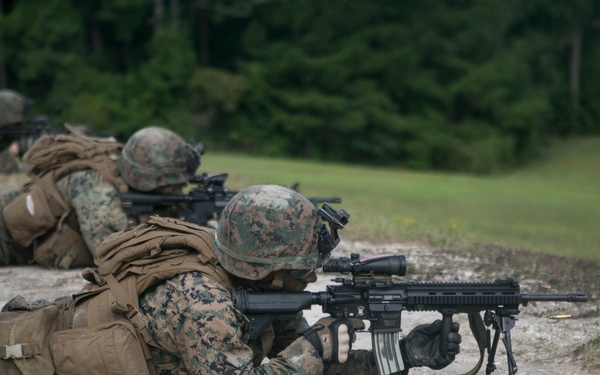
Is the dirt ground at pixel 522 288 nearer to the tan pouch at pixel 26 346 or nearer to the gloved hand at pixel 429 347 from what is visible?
the gloved hand at pixel 429 347

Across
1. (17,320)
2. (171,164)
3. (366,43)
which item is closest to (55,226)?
(171,164)

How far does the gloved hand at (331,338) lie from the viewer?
4559 mm

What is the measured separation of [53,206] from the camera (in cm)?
825

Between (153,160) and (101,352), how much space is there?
3927mm

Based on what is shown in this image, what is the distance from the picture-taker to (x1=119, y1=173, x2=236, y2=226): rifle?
8.42m

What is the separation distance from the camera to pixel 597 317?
7.08m

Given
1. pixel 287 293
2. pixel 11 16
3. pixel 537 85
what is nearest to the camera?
pixel 287 293

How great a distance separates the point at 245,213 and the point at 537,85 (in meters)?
36.4

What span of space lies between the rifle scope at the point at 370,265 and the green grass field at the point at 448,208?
17.0 feet

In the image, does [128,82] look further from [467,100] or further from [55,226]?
[55,226]

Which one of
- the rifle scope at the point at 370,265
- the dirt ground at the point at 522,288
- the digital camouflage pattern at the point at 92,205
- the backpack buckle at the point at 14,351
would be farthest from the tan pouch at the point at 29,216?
the rifle scope at the point at 370,265

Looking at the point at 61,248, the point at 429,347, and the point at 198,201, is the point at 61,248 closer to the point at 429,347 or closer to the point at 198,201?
the point at 198,201

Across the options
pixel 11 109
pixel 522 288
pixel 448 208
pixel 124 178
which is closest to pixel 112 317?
pixel 124 178

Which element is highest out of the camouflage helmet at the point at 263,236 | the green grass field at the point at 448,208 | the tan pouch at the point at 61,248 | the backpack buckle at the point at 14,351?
the camouflage helmet at the point at 263,236
